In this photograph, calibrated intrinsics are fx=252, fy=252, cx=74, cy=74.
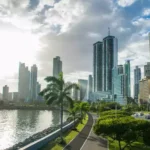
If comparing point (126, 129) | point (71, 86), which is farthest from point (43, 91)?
point (126, 129)

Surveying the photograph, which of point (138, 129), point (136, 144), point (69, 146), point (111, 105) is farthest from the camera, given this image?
point (111, 105)

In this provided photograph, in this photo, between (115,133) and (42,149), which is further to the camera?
(42,149)

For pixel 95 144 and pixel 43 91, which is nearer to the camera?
pixel 95 144

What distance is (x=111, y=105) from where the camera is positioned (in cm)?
10788

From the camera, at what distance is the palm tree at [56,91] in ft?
135

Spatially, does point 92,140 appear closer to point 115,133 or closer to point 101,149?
point 101,149

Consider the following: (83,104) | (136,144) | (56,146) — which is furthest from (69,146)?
(83,104)

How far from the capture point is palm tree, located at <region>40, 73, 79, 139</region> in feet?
135

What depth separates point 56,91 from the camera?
42.2m

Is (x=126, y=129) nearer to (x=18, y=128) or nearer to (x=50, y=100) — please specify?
(x=50, y=100)

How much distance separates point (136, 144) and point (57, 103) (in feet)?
47.8

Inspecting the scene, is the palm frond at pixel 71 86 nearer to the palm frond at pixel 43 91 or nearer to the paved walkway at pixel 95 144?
the palm frond at pixel 43 91

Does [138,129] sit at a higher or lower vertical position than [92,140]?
higher

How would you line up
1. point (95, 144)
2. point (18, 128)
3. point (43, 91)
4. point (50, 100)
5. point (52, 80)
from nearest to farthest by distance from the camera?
point (95, 144), point (43, 91), point (50, 100), point (52, 80), point (18, 128)
